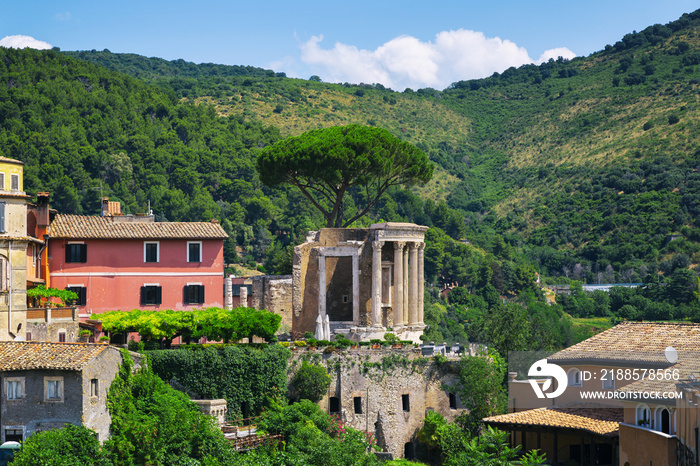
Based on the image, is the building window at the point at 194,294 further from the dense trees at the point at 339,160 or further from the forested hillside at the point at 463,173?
the forested hillside at the point at 463,173

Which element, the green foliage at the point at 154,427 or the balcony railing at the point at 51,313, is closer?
the green foliage at the point at 154,427

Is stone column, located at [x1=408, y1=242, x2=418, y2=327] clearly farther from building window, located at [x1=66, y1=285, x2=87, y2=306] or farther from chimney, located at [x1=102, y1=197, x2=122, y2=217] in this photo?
building window, located at [x1=66, y1=285, x2=87, y2=306]

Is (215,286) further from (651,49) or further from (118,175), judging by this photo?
(651,49)

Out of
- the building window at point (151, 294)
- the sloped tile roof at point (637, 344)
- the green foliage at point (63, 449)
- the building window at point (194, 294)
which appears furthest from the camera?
the building window at point (194, 294)

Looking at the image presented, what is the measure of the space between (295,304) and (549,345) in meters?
18.2

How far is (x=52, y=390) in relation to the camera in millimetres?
43031

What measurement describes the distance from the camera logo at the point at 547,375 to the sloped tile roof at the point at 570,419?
1239 millimetres

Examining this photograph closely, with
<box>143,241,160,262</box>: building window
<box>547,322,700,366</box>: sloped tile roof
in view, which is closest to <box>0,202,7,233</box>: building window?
<box>143,241,160,262</box>: building window

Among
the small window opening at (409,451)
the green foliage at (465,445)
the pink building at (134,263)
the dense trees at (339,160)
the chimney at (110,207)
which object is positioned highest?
the dense trees at (339,160)

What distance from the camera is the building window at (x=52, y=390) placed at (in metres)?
42.9

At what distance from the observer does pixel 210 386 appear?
163 feet

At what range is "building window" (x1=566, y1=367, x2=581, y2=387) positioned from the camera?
164ft

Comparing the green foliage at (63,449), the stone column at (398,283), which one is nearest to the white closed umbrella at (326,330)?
the stone column at (398,283)

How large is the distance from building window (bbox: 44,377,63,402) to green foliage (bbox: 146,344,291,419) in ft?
19.8
